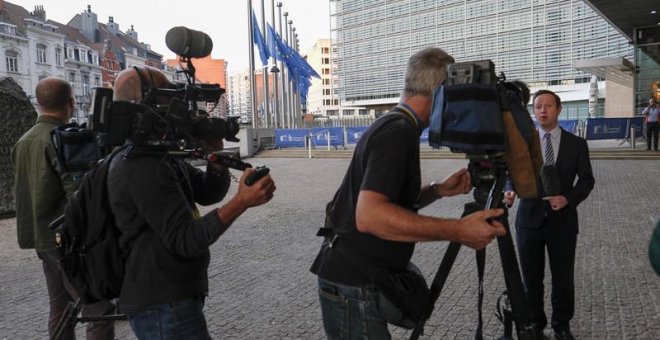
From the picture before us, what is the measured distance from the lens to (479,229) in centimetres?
173

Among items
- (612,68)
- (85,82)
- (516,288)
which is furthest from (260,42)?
(85,82)

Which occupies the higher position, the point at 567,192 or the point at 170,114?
the point at 170,114

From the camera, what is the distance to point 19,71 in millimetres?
63531

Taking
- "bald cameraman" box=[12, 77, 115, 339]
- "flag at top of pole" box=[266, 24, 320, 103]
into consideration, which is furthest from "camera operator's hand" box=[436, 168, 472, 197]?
"flag at top of pole" box=[266, 24, 320, 103]

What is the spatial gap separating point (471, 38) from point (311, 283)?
70.9 metres

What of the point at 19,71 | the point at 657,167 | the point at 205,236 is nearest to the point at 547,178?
the point at 205,236

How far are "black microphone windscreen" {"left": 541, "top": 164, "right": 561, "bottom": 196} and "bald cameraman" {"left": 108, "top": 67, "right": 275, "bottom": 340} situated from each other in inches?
100

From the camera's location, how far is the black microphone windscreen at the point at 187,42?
215 cm

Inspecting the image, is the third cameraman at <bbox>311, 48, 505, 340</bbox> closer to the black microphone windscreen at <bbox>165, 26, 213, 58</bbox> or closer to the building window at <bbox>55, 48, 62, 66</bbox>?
the black microphone windscreen at <bbox>165, 26, 213, 58</bbox>

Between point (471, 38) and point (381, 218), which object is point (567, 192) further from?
point (471, 38)

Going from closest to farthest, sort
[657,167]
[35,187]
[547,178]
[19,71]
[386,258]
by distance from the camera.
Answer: [386,258], [35,187], [547,178], [657,167], [19,71]

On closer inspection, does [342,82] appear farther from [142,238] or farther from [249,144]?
[142,238]

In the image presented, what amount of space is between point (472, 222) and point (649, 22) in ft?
104

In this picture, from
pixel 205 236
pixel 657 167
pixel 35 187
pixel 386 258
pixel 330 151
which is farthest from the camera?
pixel 330 151
